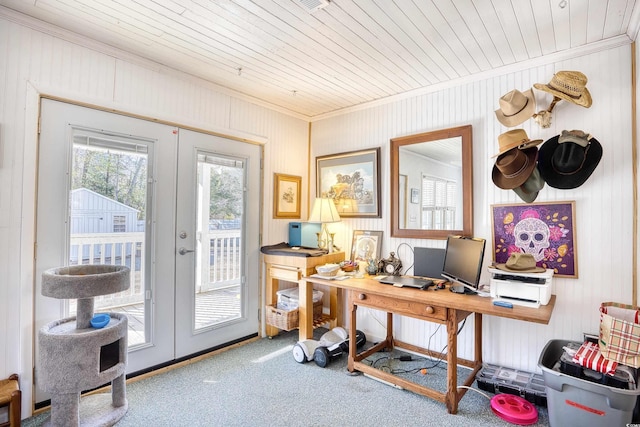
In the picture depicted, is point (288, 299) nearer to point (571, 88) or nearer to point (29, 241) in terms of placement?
point (29, 241)

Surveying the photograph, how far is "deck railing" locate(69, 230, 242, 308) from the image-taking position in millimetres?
2281

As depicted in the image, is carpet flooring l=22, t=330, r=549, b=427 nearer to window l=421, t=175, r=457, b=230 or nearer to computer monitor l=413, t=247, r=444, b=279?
computer monitor l=413, t=247, r=444, b=279

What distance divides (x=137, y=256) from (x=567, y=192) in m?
3.28

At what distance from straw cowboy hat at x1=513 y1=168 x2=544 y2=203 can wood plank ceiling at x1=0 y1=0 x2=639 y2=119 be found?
0.92 metres

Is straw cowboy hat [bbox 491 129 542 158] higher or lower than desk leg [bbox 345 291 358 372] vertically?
higher

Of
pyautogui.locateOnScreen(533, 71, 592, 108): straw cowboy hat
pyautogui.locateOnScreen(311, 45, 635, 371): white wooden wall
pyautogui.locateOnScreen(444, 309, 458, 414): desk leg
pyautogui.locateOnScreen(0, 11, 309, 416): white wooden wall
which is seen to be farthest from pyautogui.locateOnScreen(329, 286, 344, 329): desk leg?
pyautogui.locateOnScreen(533, 71, 592, 108): straw cowboy hat

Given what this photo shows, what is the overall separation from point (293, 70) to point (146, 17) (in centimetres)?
112

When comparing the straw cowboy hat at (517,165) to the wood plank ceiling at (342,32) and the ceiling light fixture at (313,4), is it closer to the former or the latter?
the wood plank ceiling at (342,32)

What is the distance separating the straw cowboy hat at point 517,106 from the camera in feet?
7.51

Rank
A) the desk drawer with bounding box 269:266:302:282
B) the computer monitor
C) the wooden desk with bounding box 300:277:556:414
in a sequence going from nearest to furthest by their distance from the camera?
the wooden desk with bounding box 300:277:556:414, the computer monitor, the desk drawer with bounding box 269:266:302:282

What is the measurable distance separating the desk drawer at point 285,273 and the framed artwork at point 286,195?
0.60 metres

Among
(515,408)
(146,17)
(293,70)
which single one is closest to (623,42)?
(293,70)

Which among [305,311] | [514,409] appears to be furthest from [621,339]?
[305,311]

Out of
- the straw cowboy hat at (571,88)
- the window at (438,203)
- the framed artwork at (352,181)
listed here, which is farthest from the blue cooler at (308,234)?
the straw cowboy hat at (571,88)
